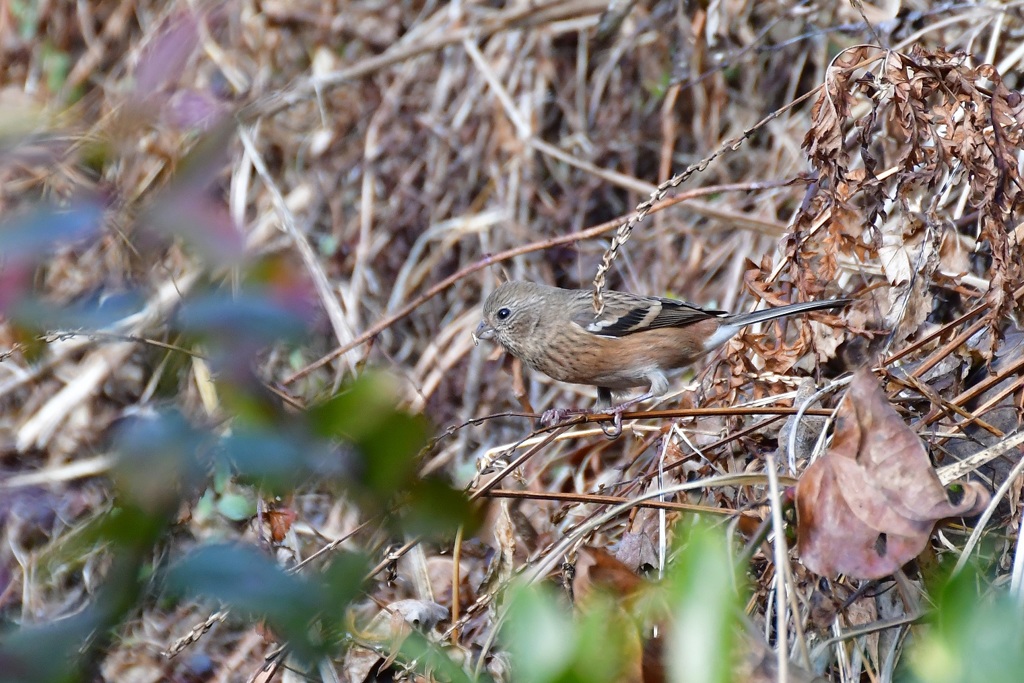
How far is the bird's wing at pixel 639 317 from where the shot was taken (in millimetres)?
4656

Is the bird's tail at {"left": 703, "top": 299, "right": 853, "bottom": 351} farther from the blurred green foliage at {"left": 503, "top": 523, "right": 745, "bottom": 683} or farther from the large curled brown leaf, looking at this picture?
the blurred green foliage at {"left": 503, "top": 523, "right": 745, "bottom": 683}

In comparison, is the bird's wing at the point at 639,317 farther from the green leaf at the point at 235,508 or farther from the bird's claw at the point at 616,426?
the green leaf at the point at 235,508

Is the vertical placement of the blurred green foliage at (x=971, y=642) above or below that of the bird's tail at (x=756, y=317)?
above

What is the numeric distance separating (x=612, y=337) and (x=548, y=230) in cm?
181

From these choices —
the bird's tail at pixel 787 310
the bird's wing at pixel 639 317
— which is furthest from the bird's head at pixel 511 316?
the bird's tail at pixel 787 310

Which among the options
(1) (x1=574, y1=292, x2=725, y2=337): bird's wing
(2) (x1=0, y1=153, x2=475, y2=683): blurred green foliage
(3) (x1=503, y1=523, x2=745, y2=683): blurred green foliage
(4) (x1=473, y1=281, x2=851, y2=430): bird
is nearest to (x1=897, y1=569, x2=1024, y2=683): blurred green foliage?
(3) (x1=503, y1=523, x2=745, y2=683): blurred green foliage

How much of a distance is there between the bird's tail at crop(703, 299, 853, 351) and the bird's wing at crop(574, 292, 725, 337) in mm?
94

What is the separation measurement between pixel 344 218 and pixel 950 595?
19.1ft

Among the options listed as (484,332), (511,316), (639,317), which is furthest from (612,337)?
(484,332)

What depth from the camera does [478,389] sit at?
5.86 m

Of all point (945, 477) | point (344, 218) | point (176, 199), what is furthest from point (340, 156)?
point (176, 199)

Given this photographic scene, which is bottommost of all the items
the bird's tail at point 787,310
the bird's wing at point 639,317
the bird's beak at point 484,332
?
the bird's beak at point 484,332

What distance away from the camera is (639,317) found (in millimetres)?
4699

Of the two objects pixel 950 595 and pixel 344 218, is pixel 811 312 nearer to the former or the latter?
pixel 950 595
